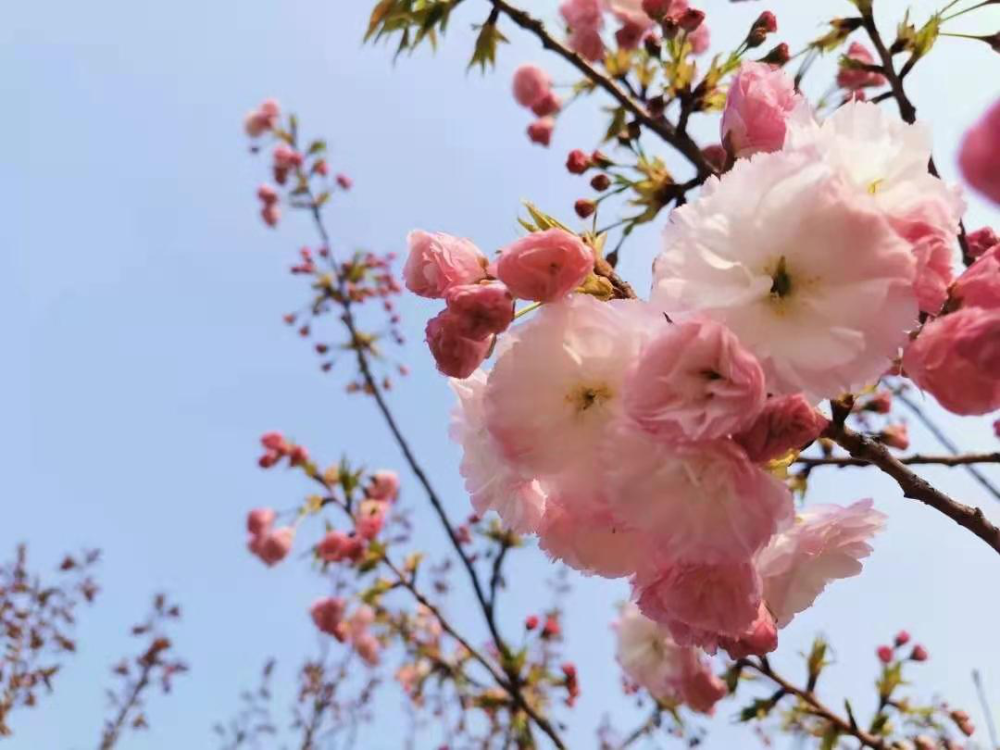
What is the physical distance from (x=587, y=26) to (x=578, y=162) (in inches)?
34.6

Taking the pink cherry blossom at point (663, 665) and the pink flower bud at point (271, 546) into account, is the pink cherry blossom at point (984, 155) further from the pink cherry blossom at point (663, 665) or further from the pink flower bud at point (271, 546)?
the pink flower bud at point (271, 546)

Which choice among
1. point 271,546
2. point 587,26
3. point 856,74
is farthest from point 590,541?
point 271,546

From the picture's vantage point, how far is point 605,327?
0.98 m

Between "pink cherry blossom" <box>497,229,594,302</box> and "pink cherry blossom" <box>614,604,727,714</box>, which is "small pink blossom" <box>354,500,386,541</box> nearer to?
"pink cherry blossom" <box>614,604,727,714</box>

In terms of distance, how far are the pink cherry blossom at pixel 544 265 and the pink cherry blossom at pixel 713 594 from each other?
1.23 ft

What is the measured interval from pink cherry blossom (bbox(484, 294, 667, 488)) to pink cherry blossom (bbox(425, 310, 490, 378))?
2.1 inches

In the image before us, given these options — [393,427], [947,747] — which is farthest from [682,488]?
[393,427]

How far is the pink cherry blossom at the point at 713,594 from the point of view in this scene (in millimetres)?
989

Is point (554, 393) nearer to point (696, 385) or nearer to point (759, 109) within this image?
point (696, 385)

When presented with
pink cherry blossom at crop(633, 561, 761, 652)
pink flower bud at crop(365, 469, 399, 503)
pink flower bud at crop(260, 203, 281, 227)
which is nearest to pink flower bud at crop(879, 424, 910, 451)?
pink cherry blossom at crop(633, 561, 761, 652)

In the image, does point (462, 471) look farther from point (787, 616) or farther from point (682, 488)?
point (787, 616)

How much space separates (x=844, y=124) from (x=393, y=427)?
309cm

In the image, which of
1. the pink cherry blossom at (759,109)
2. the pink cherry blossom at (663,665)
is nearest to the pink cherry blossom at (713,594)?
the pink cherry blossom at (759,109)

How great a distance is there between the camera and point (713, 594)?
100 centimetres
